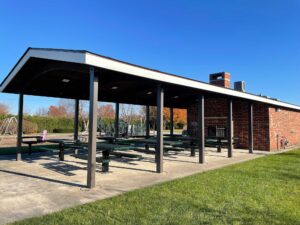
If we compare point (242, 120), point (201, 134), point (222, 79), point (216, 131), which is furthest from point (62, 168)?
point (222, 79)

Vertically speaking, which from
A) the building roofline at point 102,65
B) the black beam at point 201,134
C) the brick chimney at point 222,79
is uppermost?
the brick chimney at point 222,79

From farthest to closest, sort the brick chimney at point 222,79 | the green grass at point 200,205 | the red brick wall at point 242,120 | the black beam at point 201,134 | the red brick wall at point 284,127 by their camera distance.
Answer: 1. the brick chimney at point 222,79
2. the red brick wall at point 284,127
3. the red brick wall at point 242,120
4. the black beam at point 201,134
5. the green grass at point 200,205

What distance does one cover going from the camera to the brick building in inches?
527

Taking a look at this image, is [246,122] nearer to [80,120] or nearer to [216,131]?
[216,131]

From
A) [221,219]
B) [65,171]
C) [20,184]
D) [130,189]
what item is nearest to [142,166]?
Answer: [65,171]

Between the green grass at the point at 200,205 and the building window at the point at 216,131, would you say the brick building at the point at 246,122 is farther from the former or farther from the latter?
the green grass at the point at 200,205

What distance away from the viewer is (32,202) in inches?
176

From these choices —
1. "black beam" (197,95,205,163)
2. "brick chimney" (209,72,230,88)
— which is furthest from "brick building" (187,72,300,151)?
"black beam" (197,95,205,163)

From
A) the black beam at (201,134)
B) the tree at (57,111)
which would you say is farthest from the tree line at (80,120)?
the black beam at (201,134)

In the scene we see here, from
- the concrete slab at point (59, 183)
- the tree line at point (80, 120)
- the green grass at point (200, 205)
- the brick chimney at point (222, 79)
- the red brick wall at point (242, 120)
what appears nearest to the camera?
the green grass at point (200, 205)

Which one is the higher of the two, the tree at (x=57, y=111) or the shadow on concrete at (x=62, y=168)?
the tree at (x=57, y=111)

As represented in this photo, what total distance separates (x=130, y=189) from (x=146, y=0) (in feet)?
41.2

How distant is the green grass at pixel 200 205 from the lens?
368cm

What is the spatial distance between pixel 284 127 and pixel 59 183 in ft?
47.3
